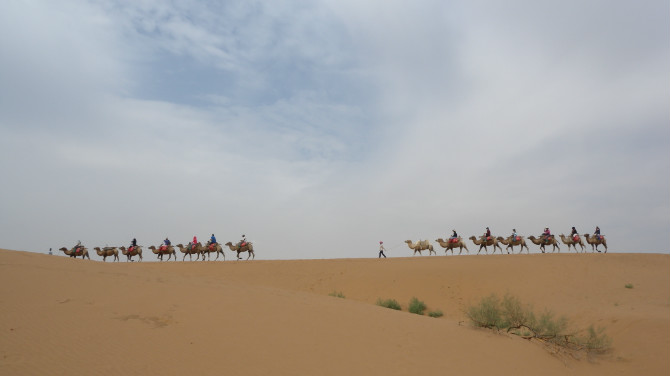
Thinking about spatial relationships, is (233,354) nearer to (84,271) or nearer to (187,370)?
(187,370)

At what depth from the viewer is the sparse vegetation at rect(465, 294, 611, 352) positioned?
11.0m

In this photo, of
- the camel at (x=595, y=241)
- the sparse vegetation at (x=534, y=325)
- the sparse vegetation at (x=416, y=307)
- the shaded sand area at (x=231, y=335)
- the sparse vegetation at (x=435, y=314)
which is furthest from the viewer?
the camel at (x=595, y=241)

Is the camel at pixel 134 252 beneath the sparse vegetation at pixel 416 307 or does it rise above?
above

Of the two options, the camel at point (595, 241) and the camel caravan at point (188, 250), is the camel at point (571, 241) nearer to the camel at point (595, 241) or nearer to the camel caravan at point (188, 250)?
the camel at point (595, 241)

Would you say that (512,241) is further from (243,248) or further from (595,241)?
(243,248)

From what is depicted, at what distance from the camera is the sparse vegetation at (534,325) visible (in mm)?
11008

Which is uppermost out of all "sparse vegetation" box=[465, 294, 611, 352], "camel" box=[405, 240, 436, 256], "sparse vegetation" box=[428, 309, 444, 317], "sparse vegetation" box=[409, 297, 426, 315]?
"camel" box=[405, 240, 436, 256]

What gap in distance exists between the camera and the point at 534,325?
11.5 m

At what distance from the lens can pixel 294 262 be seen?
36219 mm

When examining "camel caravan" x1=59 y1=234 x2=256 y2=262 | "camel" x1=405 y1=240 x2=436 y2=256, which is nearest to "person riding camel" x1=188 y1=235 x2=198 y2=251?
"camel caravan" x1=59 y1=234 x2=256 y2=262

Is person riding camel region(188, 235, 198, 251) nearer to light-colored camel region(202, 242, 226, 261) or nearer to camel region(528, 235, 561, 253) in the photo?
light-colored camel region(202, 242, 226, 261)

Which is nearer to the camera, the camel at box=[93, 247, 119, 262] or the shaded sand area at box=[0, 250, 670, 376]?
the shaded sand area at box=[0, 250, 670, 376]

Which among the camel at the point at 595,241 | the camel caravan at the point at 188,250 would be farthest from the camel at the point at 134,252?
the camel at the point at 595,241

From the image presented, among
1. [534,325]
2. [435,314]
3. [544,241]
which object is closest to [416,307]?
[435,314]
